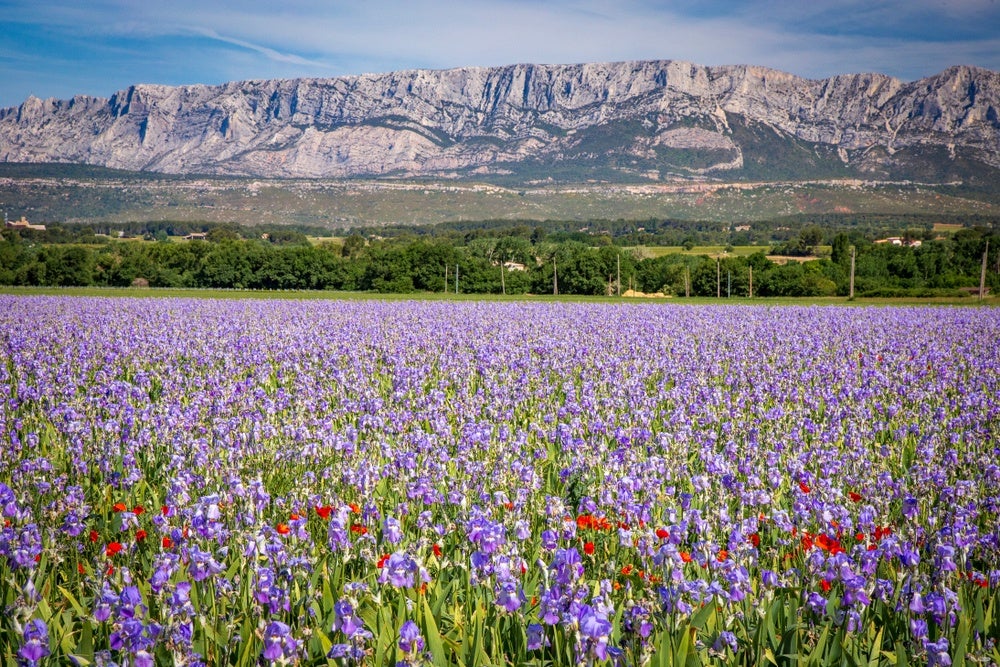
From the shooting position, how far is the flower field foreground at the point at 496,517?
127 inches

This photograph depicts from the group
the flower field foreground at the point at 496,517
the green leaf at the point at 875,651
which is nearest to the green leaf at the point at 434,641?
the flower field foreground at the point at 496,517

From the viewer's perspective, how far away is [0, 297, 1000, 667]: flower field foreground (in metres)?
3.22

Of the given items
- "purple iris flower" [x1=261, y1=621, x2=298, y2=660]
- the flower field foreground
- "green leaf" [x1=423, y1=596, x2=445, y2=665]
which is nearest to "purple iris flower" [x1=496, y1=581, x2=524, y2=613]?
the flower field foreground

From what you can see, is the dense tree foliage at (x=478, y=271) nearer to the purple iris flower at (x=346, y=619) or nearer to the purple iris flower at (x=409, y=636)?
the purple iris flower at (x=346, y=619)

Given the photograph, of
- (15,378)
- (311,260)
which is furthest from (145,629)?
(311,260)

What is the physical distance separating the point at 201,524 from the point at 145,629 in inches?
34.3

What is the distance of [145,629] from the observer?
2.94 metres

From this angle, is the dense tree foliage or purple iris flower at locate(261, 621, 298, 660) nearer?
purple iris flower at locate(261, 621, 298, 660)

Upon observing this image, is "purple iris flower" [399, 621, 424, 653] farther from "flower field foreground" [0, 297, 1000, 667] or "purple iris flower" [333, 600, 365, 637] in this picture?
"purple iris flower" [333, 600, 365, 637]

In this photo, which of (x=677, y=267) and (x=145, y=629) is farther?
(x=677, y=267)

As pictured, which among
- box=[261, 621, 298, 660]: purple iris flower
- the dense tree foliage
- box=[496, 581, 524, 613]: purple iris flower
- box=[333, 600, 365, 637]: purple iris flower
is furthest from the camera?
the dense tree foliage

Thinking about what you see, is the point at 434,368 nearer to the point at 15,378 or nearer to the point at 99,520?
the point at 15,378

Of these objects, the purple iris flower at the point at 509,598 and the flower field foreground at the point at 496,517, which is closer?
the purple iris flower at the point at 509,598

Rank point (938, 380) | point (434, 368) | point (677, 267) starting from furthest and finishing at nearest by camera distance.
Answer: point (677, 267), point (434, 368), point (938, 380)
